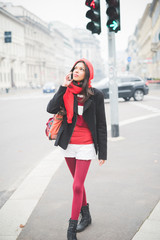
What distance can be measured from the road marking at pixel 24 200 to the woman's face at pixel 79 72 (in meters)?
1.65

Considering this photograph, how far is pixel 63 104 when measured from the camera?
3.19m

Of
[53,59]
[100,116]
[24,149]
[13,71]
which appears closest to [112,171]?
[100,116]

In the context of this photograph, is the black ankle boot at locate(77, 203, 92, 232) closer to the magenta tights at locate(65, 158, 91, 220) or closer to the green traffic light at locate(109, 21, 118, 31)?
the magenta tights at locate(65, 158, 91, 220)

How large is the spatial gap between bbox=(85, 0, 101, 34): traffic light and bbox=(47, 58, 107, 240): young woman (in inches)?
156

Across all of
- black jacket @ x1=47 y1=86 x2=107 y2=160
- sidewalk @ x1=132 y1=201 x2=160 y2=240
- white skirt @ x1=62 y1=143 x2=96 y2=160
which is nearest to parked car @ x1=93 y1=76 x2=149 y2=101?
sidewalk @ x1=132 y1=201 x2=160 y2=240

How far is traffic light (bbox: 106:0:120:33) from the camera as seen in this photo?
21.8 ft

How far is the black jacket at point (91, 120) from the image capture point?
10.2ft

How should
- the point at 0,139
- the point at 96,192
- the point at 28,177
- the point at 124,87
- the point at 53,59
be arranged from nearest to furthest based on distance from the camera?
the point at 96,192
the point at 28,177
the point at 0,139
the point at 124,87
the point at 53,59

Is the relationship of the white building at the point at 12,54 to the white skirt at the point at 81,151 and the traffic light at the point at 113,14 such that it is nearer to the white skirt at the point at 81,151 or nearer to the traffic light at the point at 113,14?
the traffic light at the point at 113,14

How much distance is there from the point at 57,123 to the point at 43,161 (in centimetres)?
326

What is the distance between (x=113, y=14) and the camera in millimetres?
6703

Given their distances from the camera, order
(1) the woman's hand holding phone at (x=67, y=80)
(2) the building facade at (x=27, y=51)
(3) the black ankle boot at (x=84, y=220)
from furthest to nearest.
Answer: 1. (2) the building facade at (x=27, y=51)
2. (3) the black ankle boot at (x=84, y=220)
3. (1) the woman's hand holding phone at (x=67, y=80)

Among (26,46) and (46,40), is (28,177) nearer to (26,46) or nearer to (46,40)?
(26,46)

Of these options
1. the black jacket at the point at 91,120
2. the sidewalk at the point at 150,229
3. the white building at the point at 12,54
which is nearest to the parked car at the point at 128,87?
the sidewalk at the point at 150,229
